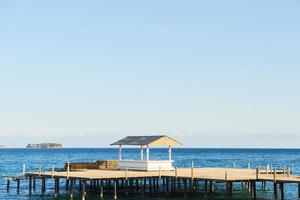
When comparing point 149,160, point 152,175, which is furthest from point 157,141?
point 152,175

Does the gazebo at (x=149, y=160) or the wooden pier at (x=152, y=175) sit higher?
the gazebo at (x=149, y=160)

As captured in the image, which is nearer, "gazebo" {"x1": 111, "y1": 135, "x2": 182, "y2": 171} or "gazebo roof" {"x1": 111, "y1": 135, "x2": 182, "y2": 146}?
"gazebo" {"x1": 111, "y1": 135, "x2": 182, "y2": 171}

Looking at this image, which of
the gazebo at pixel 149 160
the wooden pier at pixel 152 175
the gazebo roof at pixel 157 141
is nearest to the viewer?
the wooden pier at pixel 152 175

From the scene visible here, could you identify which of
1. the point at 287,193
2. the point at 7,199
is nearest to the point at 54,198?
the point at 7,199

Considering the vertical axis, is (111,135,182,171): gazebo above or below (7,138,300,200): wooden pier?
above

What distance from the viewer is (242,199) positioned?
57250mm

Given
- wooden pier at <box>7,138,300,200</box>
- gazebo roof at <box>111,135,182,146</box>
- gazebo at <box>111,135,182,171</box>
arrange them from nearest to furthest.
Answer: wooden pier at <box>7,138,300,200</box> < gazebo at <box>111,135,182,171</box> < gazebo roof at <box>111,135,182,146</box>

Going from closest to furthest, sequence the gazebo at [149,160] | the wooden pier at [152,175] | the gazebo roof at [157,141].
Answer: the wooden pier at [152,175]
the gazebo at [149,160]
the gazebo roof at [157,141]

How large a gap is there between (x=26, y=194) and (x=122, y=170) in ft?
41.8

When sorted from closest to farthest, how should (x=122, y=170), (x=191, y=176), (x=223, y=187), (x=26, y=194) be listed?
1. (x=191, y=176)
2. (x=122, y=170)
3. (x=26, y=194)
4. (x=223, y=187)

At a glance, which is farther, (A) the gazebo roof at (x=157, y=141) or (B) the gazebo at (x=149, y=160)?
(A) the gazebo roof at (x=157, y=141)

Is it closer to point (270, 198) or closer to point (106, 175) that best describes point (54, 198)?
point (106, 175)

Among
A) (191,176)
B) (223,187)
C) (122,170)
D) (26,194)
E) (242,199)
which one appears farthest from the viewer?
(223,187)

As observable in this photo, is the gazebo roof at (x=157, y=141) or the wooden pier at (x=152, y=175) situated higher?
the gazebo roof at (x=157, y=141)
